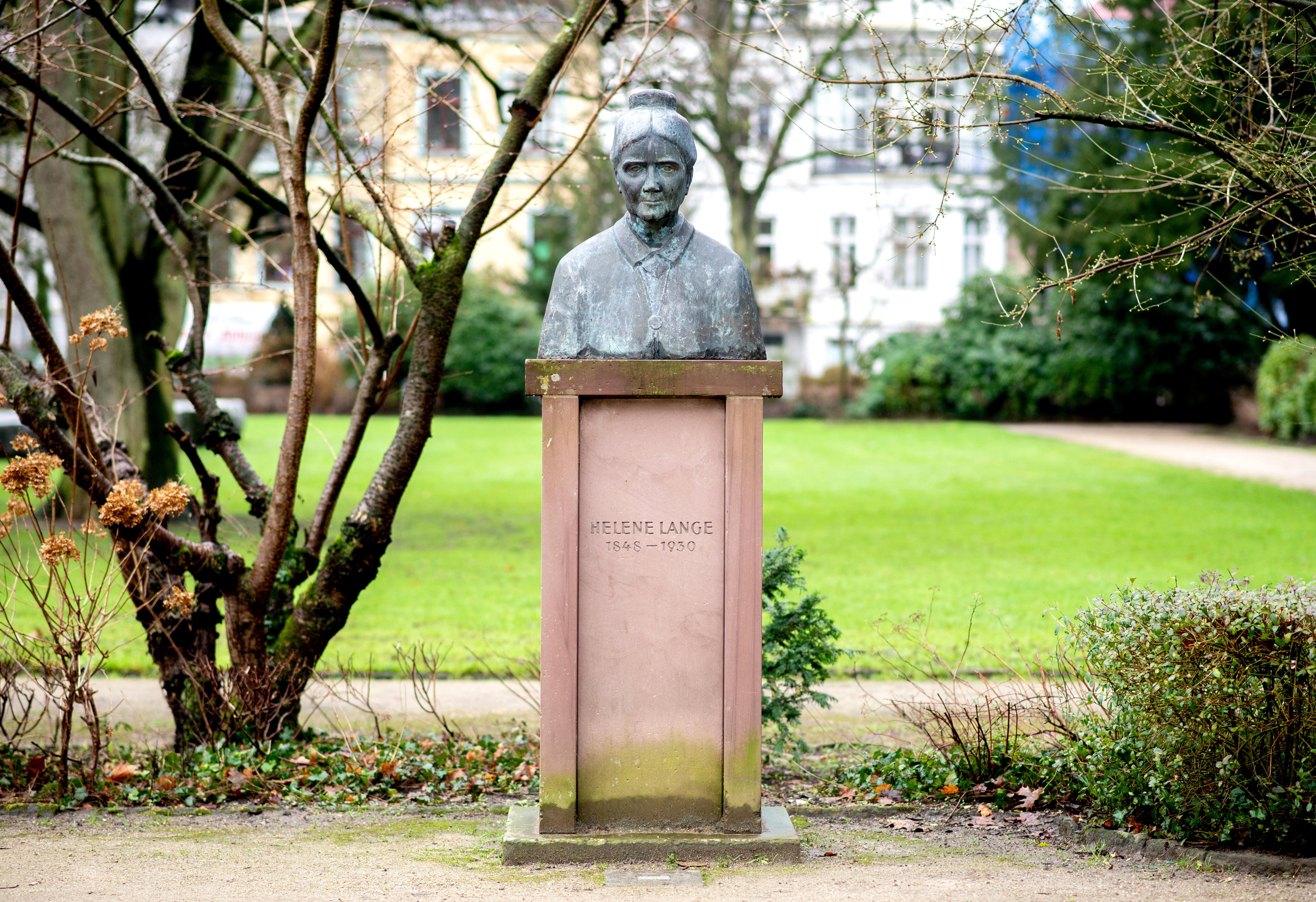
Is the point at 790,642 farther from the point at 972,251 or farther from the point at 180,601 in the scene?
the point at 972,251

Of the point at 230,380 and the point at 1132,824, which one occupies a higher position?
the point at 230,380

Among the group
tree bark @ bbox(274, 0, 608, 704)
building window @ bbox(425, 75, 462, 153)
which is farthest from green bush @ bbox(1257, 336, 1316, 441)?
tree bark @ bbox(274, 0, 608, 704)

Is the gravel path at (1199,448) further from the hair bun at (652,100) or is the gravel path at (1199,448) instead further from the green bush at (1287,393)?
the hair bun at (652,100)

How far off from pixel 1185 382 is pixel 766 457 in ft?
41.9

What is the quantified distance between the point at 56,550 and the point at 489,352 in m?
31.2

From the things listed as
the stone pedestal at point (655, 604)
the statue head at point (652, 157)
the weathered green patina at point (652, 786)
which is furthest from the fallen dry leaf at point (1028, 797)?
the statue head at point (652, 157)

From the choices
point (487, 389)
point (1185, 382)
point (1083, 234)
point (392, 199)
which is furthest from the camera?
point (487, 389)

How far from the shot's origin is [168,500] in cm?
574

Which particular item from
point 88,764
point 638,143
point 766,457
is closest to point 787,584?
point 638,143

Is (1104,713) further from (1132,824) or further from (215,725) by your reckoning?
(215,725)

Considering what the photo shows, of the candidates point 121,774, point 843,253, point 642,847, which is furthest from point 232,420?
point 843,253

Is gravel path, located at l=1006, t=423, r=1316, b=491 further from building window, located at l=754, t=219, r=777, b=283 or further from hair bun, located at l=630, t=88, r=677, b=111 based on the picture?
hair bun, located at l=630, t=88, r=677, b=111

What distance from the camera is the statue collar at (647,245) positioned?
5.16 m

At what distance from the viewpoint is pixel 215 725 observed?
21.3ft
